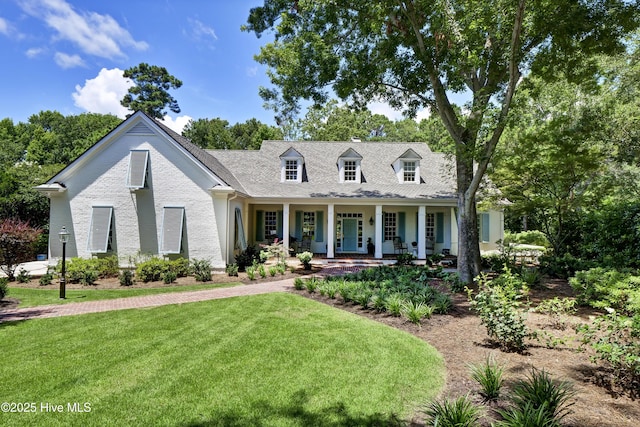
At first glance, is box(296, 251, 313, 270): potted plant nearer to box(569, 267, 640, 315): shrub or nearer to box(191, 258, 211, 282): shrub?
box(191, 258, 211, 282): shrub

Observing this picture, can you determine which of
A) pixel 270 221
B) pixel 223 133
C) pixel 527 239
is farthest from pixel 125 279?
pixel 223 133

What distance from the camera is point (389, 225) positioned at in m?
18.4

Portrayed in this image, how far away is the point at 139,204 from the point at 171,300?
20.1ft

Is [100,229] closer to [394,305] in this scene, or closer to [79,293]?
[79,293]

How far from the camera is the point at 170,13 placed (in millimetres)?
10188

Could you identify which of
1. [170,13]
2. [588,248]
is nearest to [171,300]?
[170,13]

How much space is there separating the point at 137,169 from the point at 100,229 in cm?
287

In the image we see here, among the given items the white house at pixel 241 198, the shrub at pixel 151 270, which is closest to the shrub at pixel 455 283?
the white house at pixel 241 198

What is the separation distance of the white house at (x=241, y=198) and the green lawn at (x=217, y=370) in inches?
247

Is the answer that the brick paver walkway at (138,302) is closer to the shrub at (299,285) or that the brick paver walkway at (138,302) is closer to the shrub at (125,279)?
the shrub at (299,285)

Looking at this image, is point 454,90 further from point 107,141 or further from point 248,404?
point 107,141

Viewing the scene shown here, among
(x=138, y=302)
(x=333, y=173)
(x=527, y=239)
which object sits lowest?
(x=138, y=302)

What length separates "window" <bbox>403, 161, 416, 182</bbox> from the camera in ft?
59.5

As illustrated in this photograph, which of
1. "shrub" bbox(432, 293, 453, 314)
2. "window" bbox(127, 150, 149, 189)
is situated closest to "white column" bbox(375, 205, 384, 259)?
"shrub" bbox(432, 293, 453, 314)
